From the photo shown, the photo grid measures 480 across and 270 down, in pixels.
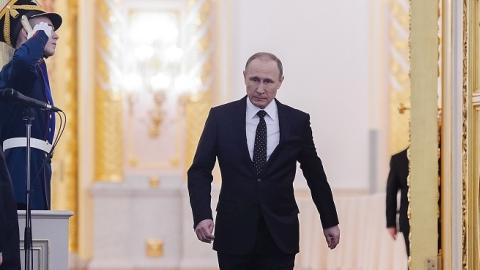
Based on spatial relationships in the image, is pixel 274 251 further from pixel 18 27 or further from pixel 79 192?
pixel 79 192

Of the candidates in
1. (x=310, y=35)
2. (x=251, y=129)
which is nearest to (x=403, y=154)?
(x=251, y=129)

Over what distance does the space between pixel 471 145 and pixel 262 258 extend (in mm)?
1008

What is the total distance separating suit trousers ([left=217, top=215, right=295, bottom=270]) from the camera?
4.51 metres

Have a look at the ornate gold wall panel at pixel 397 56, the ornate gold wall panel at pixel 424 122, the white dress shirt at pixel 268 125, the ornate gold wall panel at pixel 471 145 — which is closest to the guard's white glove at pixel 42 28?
the white dress shirt at pixel 268 125

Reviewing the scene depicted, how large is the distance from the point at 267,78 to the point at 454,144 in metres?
0.88

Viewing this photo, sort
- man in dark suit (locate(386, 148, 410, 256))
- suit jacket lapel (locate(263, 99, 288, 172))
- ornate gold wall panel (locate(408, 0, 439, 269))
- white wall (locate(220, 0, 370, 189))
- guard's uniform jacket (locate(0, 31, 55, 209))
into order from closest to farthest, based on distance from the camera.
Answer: ornate gold wall panel (locate(408, 0, 439, 269)), suit jacket lapel (locate(263, 99, 288, 172)), guard's uniform jacket (locate(0, 31, 55, 209)), man in dark suit (locate(386, 148, 410, 256)), white wall (locate(220, 0, 370, 189))

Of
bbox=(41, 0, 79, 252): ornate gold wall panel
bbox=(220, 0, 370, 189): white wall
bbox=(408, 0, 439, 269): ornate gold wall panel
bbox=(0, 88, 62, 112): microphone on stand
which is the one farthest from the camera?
bbox=(220, 0, 370, 189): white wall

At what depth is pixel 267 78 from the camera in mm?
4633

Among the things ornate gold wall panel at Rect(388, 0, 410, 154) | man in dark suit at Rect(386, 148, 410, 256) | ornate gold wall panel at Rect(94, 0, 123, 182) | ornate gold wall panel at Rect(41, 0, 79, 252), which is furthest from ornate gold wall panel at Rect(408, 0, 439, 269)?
ornate gold wall panel at Rect(94, 0, 123, 182)

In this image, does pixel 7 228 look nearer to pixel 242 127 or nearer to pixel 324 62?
pixel 242 127

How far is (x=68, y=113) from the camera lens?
9.87 meters

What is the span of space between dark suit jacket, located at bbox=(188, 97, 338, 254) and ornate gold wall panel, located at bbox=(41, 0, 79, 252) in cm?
469

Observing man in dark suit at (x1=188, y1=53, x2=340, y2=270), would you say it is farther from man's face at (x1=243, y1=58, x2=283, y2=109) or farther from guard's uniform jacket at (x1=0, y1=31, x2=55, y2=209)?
guard's uniform jacket at (x1=0, y1=31, x2=55, y2=209)

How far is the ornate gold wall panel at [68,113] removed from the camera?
930 cm
